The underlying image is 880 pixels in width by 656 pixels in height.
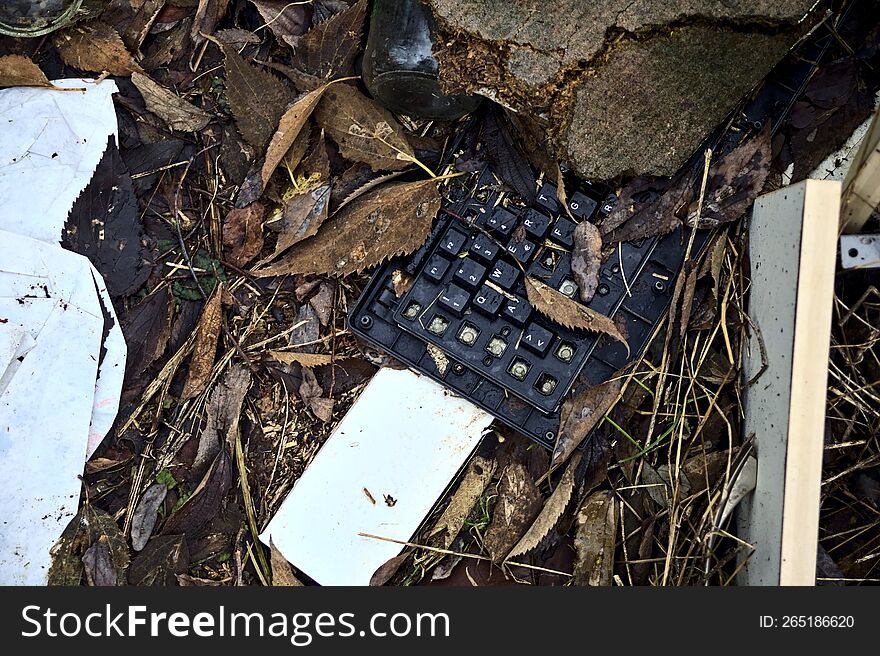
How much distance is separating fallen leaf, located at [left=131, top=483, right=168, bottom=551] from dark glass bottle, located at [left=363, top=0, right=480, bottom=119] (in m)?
1.28

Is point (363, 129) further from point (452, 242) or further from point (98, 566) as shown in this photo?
point (98, 566)

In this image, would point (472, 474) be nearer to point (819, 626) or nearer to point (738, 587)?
point (738, 587)

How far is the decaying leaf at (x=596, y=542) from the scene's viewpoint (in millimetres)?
1921

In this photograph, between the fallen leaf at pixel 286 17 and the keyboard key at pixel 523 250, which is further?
the fallen leaf at pixel 286 17

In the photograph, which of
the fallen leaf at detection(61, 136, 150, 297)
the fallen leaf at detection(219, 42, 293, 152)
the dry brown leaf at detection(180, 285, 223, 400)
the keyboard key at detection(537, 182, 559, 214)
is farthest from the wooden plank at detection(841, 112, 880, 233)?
the fallen leaf at detection(61, 136, 150, 297)

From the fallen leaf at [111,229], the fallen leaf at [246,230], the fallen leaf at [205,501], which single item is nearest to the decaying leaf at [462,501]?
the fallen leaf at [205,501]

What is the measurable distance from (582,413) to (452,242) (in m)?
0.58

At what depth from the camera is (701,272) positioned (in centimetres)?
189

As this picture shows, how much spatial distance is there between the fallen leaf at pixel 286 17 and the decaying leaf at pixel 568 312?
101 centimetres

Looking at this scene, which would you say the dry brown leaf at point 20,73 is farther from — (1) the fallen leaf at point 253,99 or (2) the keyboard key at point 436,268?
(2) the keyboard key at point 436,268

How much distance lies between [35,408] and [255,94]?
1.09 m

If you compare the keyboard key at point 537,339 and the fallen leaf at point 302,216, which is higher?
the keyboard key at point 537,339

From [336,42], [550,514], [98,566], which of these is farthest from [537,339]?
[98,566]

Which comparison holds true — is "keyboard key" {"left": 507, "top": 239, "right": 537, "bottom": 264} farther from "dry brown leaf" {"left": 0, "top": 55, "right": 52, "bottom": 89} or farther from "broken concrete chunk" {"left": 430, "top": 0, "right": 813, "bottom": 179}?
"dry brown leaf" {"left": 0, "top": 55, "right": 52, "bottom": 89}
